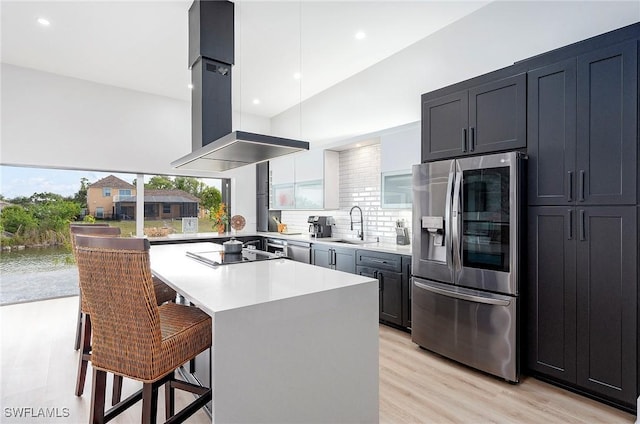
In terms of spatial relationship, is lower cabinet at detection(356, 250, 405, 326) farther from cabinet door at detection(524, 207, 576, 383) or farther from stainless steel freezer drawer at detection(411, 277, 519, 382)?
cabinet door at detection(524, 207, 576, 383)

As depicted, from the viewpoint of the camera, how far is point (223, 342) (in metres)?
1.30

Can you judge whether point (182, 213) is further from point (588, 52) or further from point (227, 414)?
point (588, 52)

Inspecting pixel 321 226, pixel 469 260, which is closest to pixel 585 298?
pixel 469 260

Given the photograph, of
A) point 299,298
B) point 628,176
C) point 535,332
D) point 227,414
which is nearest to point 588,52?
point 628,176

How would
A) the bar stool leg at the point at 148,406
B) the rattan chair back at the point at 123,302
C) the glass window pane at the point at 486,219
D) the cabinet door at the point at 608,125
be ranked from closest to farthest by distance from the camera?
the rattan chair back at the point at 123,302
the bar stool leg at the point at 148,406
the cabinet door at the point at 608,125
the glass window pane at the point at 486,219

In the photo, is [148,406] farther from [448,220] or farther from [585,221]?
[585,221]

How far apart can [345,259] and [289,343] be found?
2535mm

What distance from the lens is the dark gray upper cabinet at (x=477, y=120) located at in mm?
2512

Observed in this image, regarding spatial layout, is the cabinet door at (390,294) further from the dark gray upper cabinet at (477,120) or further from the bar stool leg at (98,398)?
the bar stool leg at (98,398)

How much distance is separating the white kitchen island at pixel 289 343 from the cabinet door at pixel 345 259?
1.85 metres

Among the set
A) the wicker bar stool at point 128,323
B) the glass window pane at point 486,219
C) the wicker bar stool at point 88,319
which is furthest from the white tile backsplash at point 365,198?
the wicker bar stool at point 128,323

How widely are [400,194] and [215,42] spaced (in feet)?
7.74

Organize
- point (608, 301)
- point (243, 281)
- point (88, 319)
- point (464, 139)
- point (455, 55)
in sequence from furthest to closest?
point (455, 55) → point (464, 139) → point (88, 319) → point (608, 301) → point (243, 281)

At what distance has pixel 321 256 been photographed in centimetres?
436
